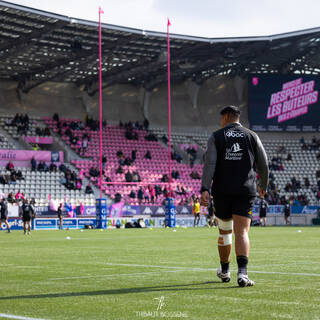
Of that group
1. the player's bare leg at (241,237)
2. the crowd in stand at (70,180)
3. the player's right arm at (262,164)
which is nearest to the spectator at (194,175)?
the crowd in stand at (70,180)

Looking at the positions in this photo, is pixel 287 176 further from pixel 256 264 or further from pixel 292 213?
pixel 256 264

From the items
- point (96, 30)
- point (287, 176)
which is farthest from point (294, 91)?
point (96, 30)

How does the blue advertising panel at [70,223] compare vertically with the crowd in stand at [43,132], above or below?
below

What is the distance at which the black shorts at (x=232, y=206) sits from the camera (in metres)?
7.91

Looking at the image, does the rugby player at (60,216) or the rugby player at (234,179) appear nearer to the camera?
the rugby player at (234,179)

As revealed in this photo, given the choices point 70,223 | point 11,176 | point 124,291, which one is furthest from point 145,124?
point 124,291

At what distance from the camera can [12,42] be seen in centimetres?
4188

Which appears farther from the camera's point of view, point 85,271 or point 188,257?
point 188,257

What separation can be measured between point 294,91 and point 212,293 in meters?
51.6

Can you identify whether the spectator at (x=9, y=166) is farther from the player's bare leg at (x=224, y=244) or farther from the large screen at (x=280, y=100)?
the player's bare leg at (x=224, y=244)

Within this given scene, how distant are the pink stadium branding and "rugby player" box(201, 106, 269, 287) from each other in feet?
163

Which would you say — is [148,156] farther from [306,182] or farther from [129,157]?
[306,182]

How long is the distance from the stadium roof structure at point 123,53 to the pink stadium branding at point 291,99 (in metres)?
1.32

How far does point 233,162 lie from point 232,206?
0.53 meters
